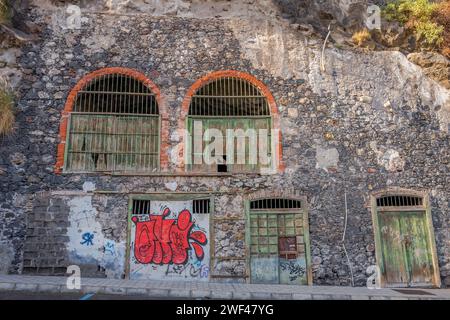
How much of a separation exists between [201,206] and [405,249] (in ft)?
18.4

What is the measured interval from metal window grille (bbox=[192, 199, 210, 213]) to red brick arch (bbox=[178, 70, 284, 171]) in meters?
1.38

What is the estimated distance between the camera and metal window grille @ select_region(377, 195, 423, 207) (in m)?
11.6

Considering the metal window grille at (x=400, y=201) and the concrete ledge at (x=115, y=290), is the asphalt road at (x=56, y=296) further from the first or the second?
the metal window grille at (x=400, y=201)

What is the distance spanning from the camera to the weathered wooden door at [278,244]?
35.5 ft

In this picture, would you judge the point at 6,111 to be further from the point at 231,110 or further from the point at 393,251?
the point at 393,251

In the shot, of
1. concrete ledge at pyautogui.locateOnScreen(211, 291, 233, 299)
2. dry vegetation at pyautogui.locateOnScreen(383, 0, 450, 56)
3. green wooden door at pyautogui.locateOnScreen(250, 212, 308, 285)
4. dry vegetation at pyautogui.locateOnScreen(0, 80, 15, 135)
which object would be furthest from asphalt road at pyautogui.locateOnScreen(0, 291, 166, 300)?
dry vegetation at pyautogui.locateOnScreen(383, 0, 450, 56)

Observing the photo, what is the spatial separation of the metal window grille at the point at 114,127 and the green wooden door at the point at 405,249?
6.60 m

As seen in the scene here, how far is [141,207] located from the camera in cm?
1113

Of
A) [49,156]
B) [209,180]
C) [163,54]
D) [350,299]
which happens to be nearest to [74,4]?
[163,54]

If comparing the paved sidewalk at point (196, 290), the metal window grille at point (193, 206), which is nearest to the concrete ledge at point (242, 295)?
the paved sidewalk at point (196, 290)

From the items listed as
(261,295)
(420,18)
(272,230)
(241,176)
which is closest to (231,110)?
(241,176)

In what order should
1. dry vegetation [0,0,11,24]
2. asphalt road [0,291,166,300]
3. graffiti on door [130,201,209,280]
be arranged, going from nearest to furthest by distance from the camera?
asphalt road [0,291,166,300] < graffiti on door [130,201,209,280] < dry vegetation [0,0,11,24]

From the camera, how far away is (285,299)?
28.7ft

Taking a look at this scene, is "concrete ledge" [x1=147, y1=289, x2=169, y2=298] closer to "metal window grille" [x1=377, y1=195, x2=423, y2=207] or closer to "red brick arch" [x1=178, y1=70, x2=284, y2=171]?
"red brick arch" [x1=178, y1=70, x2=284, y2=171]
